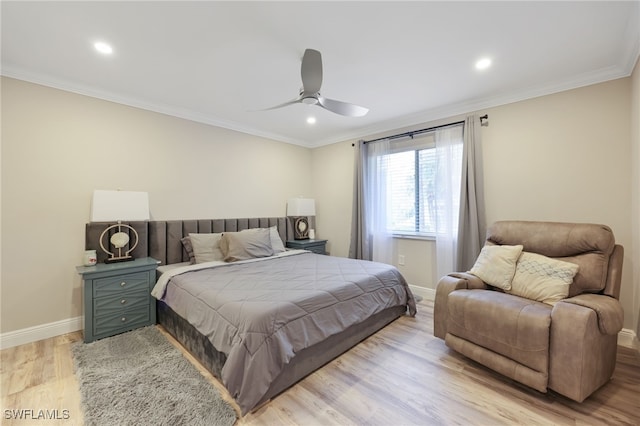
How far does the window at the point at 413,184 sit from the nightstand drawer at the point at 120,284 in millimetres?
3276

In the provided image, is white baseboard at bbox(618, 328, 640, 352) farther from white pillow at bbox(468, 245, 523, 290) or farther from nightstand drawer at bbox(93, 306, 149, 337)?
nightstand drawer at bbox(93, 306, 149, 337)

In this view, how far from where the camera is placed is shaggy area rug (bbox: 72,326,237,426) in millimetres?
1604

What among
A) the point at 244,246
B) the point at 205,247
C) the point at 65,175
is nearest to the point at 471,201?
the point at 244,246

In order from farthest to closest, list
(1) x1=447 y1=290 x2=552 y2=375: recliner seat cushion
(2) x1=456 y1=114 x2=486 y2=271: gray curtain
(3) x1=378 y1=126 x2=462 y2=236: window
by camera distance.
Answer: (3) x1=378 y1=126 x2=462 y2=236: window
(2) x1=456 y1=114 x2=486 y2=271: gray curtain
(1) x1=447 y1=290 x2=552 y2=375: recliner seat cushion

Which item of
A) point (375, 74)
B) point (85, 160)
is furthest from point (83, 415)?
point (375, 74)

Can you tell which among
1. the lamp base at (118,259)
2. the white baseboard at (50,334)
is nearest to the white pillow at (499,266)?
the white baseboard at (50,334)

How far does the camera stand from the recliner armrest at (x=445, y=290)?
2.33 m

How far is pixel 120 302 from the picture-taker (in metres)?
2.65

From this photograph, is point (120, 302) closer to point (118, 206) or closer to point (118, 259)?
point (118, 259)

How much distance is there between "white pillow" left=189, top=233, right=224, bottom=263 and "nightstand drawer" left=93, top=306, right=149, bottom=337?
747 mm

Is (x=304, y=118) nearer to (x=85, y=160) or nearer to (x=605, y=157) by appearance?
(x=85, y=160)

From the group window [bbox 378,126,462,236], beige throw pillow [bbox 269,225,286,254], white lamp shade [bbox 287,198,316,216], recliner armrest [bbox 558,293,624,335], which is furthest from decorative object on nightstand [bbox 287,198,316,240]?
recliner armrest [bbox 558,293,624,335]

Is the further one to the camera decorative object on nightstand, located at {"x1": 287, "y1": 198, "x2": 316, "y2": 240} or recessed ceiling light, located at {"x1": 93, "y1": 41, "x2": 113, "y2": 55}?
decorative object on nightstand, located at {"x1": 287, "y1": 198, "x2": 316, "y2": 240}

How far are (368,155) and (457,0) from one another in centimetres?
269
